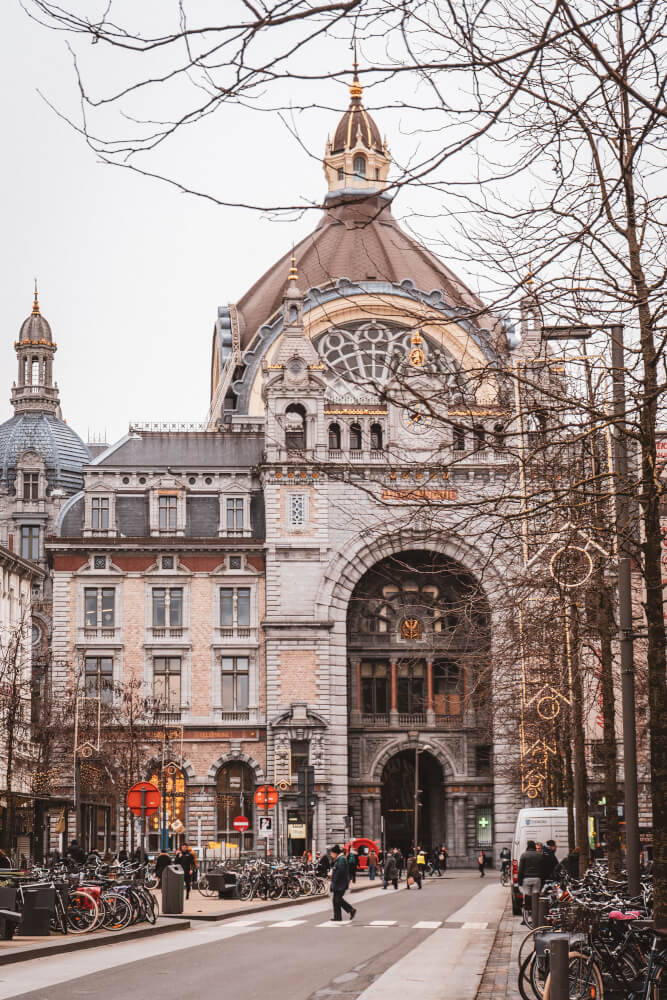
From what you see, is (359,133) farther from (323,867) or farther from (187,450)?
(323,867)

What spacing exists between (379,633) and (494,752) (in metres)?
10.1

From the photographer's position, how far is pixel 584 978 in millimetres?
15047

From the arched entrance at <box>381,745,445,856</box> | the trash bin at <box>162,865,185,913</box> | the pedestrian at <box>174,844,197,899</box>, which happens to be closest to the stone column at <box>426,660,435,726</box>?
the arched entrance at <box>381,745,445,856</box>

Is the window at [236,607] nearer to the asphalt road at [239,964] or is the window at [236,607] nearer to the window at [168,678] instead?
the window at [168,678]

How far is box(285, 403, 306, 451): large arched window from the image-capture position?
7838 cm

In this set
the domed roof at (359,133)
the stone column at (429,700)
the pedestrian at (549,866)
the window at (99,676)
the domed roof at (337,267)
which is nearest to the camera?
the pedestrian at (549,866)

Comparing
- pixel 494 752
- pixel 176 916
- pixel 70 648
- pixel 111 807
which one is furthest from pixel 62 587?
pixel 176 916

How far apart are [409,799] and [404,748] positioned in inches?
365

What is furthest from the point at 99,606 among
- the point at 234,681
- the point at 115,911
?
the point at 115,911

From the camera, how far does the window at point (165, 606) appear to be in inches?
3034

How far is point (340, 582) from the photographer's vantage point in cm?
7625

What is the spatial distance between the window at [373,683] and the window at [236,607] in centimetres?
801

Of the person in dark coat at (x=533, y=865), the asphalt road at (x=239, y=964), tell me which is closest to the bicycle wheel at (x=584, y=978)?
the asphalt road at (x=239, y=964)

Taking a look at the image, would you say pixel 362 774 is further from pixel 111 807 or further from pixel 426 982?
pixel 426 982
